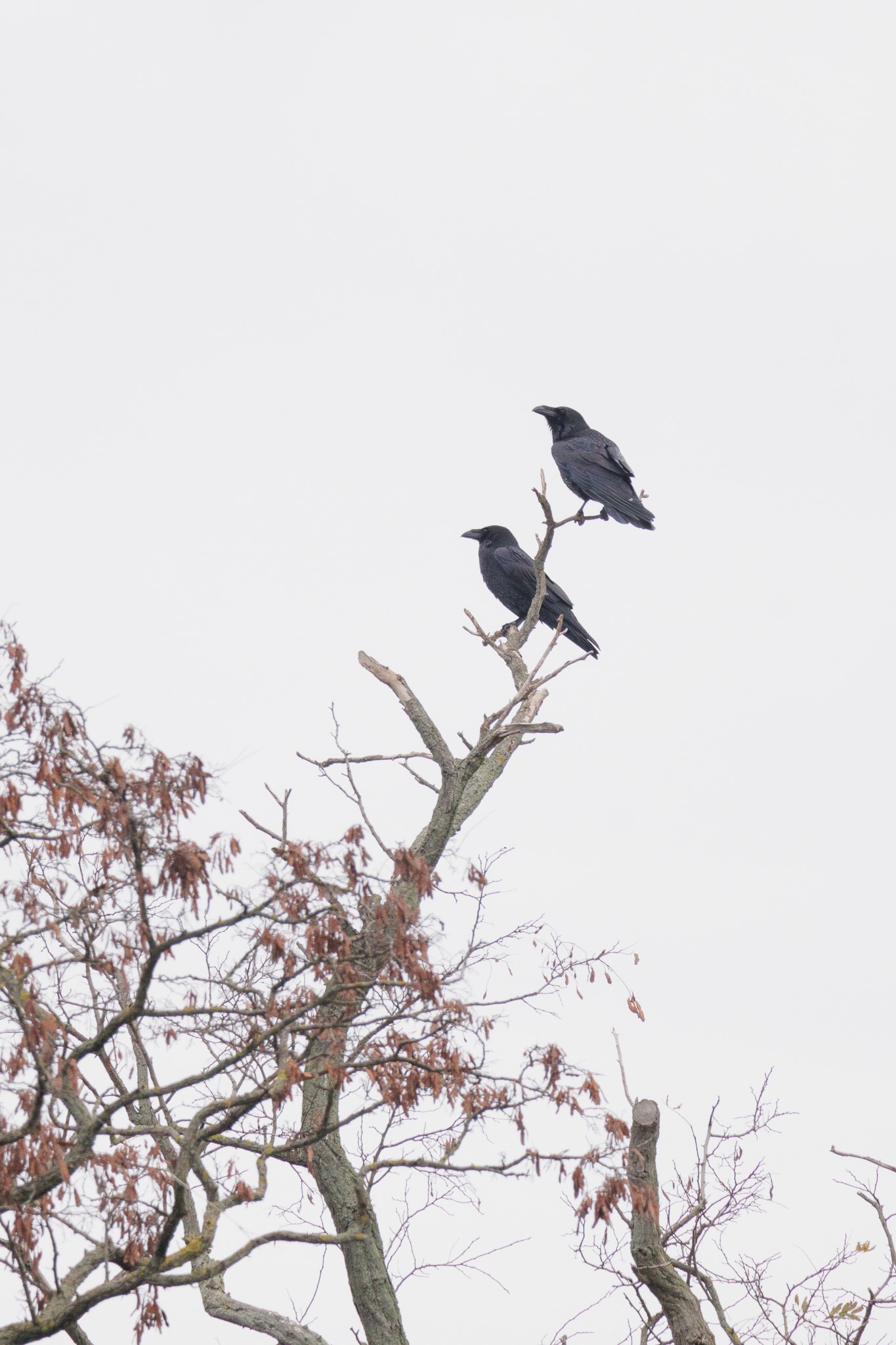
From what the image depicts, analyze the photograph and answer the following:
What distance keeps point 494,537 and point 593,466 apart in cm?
112

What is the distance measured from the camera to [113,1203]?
5789 millimetres

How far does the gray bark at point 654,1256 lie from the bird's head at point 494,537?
6.57 meters

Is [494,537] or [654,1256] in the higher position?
[494,537]

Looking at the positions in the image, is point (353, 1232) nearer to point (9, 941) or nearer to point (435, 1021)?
point (435, 1021)

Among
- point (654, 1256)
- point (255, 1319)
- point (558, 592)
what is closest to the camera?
point (654, 1256)

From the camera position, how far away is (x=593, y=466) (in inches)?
511

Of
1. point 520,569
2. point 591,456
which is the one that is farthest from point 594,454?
point 520,569

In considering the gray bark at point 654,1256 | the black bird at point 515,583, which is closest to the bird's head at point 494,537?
the black bird at point 515,583

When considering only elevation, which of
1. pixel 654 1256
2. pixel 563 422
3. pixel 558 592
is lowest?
pixel 654 1256

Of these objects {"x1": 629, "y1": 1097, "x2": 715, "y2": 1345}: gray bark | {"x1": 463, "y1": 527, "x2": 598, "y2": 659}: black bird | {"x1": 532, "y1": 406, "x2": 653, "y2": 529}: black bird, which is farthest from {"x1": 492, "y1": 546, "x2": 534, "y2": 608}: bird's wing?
{"x1": 629, "y1": 1097, "x2": 715, "y2": 1345}: gray bark

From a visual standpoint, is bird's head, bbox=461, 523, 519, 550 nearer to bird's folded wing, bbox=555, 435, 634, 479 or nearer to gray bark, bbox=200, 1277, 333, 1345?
bird's folded wing, bbox=555, 435, 634, 479

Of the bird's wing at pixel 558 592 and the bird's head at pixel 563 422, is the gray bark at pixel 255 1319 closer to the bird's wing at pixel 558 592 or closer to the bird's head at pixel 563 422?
the bird's wing at pixel 558 592

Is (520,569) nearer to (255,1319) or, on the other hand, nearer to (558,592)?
(558,592)

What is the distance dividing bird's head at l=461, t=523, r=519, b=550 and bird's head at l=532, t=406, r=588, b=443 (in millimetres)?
1240
